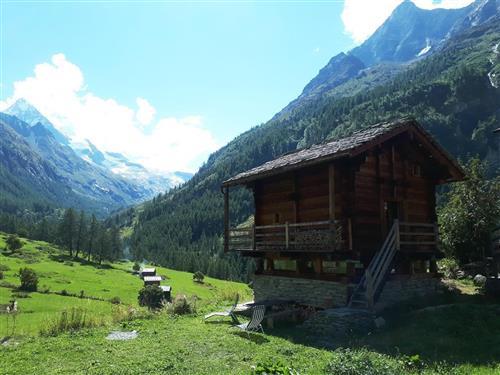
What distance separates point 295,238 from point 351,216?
2.89 meters

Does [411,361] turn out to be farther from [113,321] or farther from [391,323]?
[113,321]

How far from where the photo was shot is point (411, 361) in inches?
453

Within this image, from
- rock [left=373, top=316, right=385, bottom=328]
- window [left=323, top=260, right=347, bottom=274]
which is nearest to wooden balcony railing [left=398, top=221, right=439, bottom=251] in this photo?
window [left=323, top=260, right=347, bottom=274]

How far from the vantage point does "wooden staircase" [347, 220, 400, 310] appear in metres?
19.3

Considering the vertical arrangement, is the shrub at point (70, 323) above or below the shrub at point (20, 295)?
above

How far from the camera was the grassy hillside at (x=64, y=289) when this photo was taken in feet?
125

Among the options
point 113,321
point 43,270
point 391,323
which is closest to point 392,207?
point 391,323

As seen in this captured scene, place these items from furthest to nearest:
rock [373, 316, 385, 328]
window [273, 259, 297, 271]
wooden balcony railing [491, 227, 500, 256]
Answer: window [273, 259, 297, 271], wooden balcony railing [491, 227, 500, 256], rock [373, 316, 385, 328]

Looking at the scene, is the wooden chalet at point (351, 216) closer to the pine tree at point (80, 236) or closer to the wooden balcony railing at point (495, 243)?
the wooden balcony railing at point (495, 243)

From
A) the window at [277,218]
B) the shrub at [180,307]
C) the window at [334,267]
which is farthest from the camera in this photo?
the window at [277,218]

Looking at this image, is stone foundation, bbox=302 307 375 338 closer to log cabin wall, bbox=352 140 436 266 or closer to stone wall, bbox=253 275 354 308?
stone wall, bbox=253 275 354 308

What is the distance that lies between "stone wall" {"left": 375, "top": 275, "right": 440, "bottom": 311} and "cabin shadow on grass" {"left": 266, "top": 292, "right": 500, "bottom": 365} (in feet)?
6.10

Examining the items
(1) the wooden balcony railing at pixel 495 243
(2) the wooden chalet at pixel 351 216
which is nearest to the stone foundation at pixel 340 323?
(2) the wooden chalet at pixel 351 216

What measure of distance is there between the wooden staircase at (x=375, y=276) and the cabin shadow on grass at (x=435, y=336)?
115 centimetres
